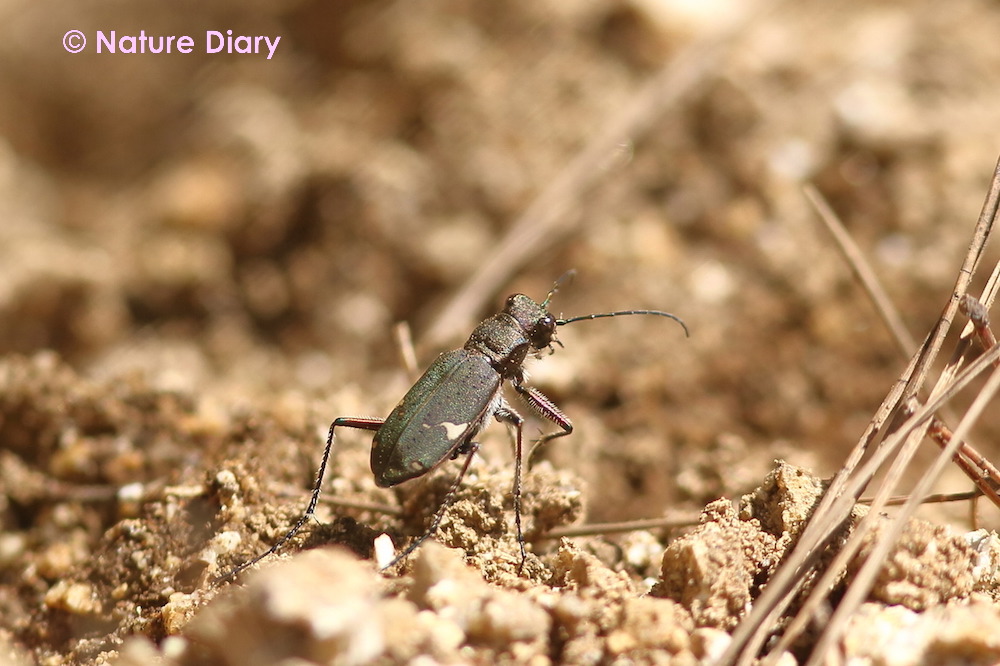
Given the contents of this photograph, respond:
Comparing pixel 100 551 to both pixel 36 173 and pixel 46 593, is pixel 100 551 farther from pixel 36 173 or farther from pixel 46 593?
pixel 36 173

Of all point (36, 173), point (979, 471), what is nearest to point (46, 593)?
point (979, 471)

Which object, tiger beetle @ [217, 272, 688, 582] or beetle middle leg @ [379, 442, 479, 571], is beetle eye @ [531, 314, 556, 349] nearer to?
tiger beetle @ [217, 272, 688, 582]

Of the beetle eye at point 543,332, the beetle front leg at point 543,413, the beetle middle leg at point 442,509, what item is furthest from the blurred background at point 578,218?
the beetle middle leg at point 442,509

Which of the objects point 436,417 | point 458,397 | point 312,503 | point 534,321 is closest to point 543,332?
point 534,321

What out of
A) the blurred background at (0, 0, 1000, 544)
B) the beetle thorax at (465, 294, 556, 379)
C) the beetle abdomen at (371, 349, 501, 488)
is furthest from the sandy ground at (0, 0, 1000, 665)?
the beetle thorax at (465, 294, 556, 379)

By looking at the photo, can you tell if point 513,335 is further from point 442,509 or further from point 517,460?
point 442,509

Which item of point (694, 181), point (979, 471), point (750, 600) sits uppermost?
point (694, 181)
